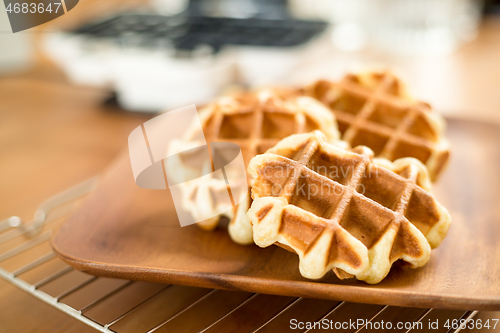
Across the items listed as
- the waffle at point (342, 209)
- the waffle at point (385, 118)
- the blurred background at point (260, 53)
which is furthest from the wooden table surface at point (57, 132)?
the waffle at point (385, 118)

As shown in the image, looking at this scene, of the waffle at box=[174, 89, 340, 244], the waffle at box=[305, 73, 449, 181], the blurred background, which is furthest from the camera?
the blurred background

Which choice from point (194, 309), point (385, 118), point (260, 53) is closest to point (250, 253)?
point (194, 309)

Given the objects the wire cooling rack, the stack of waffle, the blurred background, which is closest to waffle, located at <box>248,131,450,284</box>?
the stack of waffle

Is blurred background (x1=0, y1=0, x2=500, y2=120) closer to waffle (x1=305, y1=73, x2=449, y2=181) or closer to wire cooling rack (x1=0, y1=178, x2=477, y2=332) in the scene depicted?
waffle (x1=305, y1=73, x2=449, y2=181)

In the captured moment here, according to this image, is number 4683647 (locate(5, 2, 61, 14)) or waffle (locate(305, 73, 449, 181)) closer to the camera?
number 4683647 (locate(5, 2, 61, 14))

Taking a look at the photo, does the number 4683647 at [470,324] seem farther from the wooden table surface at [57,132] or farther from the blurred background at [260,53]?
the blurred background at [260,53]

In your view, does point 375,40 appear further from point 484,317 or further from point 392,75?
point 484,317

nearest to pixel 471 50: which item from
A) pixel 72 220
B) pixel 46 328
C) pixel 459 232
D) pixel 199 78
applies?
pixel 199 78

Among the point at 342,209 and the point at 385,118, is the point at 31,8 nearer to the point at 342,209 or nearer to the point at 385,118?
the point at 342,209
